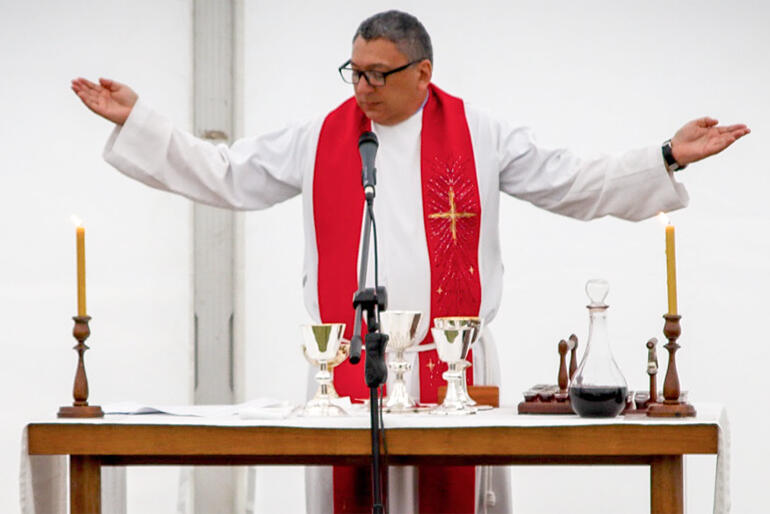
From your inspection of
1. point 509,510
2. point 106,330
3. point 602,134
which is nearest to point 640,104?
point 602,134

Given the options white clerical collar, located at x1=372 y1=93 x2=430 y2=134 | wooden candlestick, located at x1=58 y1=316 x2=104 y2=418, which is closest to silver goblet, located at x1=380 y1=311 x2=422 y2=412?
wooden candlestick, located at x1=58 y1=316 x2=104 y2=418

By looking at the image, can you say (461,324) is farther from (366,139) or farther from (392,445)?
(366,139)

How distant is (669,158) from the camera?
13.2 feet

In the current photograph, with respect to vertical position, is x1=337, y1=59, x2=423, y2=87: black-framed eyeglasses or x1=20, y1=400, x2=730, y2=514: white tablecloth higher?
x1=337, y1=59, x2=423, y2=87: black-framed eyeglasses

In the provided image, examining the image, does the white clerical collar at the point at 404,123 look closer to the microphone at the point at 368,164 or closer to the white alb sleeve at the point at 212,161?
the white alb sleeve at the point at 212,161

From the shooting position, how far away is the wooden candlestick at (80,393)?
11.0 feet

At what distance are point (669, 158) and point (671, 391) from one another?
101cm

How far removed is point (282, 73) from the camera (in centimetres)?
542

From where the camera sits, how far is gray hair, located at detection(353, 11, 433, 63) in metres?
4.15

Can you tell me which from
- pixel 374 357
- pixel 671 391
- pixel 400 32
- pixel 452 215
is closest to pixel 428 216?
pixel 452 215

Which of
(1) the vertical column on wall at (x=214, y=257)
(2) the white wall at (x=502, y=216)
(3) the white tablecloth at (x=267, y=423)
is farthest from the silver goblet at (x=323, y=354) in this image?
(1) the vertical column on wall at (x=214, y=257)

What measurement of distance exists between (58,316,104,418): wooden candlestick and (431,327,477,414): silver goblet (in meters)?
0.82

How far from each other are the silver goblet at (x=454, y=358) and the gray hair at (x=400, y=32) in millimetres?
1134

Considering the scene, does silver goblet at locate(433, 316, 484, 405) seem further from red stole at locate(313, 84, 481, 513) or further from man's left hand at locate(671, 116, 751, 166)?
man's left hand at locate(671, 116, 751, 166)
